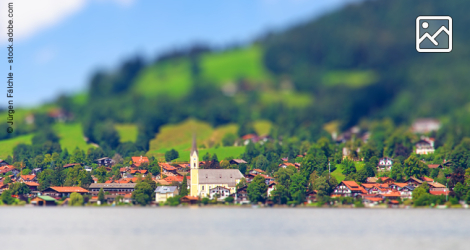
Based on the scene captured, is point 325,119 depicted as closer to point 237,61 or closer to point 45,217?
point 237,61

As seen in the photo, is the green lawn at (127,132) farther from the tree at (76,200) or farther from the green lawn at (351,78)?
the green lawn at (351,78)

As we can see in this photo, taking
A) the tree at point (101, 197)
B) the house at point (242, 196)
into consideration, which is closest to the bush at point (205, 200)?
the house at point (242, 196)

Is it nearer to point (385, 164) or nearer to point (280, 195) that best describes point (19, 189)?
point (280, 195)

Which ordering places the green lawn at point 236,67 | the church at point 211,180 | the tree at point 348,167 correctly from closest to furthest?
the church at point 211,180 < the tree at point 348,167 < the green lawn at point 236,67

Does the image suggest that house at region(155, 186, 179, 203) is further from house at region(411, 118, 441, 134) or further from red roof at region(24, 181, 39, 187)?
house at region(411, 118, 441, 134)

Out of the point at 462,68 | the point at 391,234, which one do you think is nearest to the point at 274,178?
the point at 391,234
